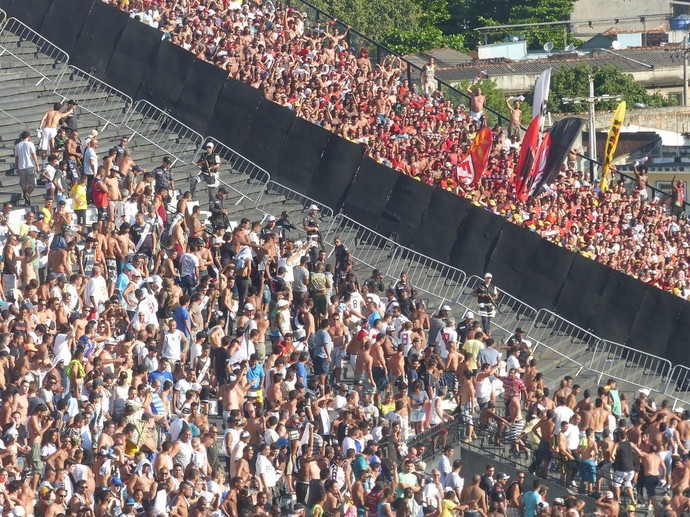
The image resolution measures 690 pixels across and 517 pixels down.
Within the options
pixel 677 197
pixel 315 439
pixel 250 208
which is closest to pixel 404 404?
pixel 315 439

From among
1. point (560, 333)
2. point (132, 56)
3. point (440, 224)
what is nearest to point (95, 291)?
point (440, 224)

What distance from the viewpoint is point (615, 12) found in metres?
93.7

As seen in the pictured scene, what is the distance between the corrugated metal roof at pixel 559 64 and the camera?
234ft

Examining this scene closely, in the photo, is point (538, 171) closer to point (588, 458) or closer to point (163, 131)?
point (163, 131)

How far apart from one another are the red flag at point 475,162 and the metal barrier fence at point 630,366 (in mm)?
4420

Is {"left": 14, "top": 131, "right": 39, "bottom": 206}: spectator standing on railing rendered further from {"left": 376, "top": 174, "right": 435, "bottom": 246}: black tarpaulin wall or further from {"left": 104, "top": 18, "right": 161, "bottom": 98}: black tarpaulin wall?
{"left": 376, "top": 174, "right": 435, "bottom": 246}: black tarpaulin wall

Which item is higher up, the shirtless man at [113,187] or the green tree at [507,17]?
the green tree at [507,17]

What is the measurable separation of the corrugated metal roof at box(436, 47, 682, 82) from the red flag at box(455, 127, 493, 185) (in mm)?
32631

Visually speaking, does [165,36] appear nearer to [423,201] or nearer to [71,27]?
[71,27]

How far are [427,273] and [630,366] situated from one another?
4.32 m

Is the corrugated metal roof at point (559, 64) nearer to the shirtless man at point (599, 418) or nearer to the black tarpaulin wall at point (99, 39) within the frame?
the black tarpaulin wall at point (99, 39)

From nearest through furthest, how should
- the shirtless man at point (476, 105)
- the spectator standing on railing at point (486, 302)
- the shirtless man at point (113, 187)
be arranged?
the shirtless man at point (113, 187), the spectator standing on railing at point (486, 302), the shirtless man at point (476, 105)

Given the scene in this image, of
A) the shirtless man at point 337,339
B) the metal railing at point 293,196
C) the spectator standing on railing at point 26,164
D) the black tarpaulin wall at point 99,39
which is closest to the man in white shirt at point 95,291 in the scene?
the shirtless man at point 337,339

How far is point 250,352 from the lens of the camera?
89.4ft
